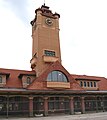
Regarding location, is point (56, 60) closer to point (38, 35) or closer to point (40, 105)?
point (38, 35)

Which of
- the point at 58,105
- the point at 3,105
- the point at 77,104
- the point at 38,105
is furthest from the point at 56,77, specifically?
the point at 3,105

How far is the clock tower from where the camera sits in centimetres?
4003

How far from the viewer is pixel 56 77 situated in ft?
121

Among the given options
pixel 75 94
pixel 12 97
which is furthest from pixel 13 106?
pixel 75 94

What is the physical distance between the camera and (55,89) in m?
35.8

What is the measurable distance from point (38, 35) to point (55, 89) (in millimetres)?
12247

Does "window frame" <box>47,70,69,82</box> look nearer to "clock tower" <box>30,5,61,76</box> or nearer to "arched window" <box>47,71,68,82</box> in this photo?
"arched window" <box>47,71,68,82</box>

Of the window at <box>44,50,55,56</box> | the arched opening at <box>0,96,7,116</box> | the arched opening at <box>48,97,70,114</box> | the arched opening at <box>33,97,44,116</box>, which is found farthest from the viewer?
the window at <box>44,50,55,56</box>

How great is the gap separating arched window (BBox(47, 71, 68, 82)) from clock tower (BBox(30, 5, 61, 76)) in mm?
2865

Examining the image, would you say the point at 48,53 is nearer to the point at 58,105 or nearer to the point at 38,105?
the point at 58,105

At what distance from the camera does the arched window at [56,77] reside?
36562 mm

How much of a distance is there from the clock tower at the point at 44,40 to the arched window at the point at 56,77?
113 inches

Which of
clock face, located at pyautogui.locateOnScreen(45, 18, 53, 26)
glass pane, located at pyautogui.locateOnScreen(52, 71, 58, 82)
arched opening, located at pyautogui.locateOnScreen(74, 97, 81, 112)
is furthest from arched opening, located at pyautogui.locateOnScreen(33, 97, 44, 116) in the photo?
clock face, located at pyautogui.locateOnScreen(45, 18, 53, 26)

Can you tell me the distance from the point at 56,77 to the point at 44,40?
904 centimetres
